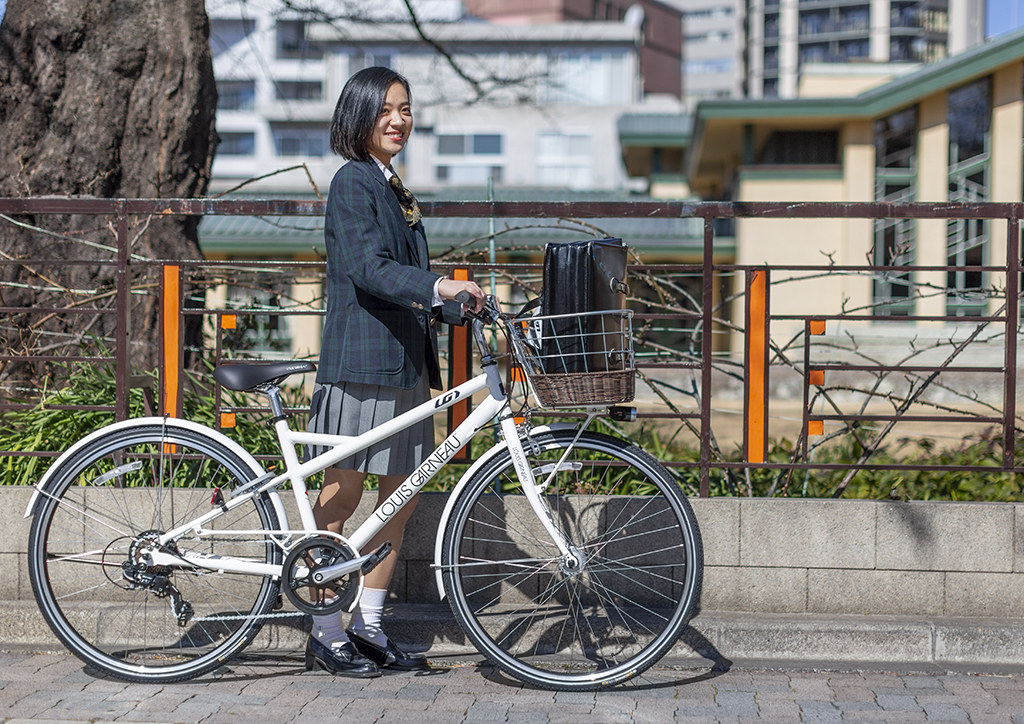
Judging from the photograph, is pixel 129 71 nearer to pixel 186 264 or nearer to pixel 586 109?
pixel 186 264

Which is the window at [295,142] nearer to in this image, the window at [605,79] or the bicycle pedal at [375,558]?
the window at [605,79]

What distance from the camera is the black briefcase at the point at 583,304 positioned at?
11.0ft

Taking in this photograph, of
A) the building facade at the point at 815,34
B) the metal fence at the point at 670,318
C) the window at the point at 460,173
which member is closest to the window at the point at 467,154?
the window at the point at 460,173

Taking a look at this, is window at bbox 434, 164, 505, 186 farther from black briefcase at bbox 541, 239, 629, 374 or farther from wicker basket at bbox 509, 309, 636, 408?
wicker basket at bbox 509, 309, 636, 408

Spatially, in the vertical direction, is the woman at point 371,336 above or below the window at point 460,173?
below

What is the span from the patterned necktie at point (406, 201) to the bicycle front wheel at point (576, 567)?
0.89 meters

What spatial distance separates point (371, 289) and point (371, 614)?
120cm

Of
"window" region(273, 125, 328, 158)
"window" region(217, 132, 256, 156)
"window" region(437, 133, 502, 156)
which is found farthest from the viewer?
"window" region(217, 132, 256, 156)

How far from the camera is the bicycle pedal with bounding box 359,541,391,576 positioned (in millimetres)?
3664

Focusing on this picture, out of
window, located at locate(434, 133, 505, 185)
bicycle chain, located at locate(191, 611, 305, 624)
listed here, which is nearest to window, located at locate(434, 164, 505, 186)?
window, located at locate(434, 133, 505, 185)

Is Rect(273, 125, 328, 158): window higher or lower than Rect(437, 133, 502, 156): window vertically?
higher

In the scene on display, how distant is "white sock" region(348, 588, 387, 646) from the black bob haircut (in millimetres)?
1555

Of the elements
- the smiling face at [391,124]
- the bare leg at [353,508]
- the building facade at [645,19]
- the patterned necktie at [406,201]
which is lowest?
the bare leg at [353,508]

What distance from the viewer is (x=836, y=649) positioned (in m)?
4.12
